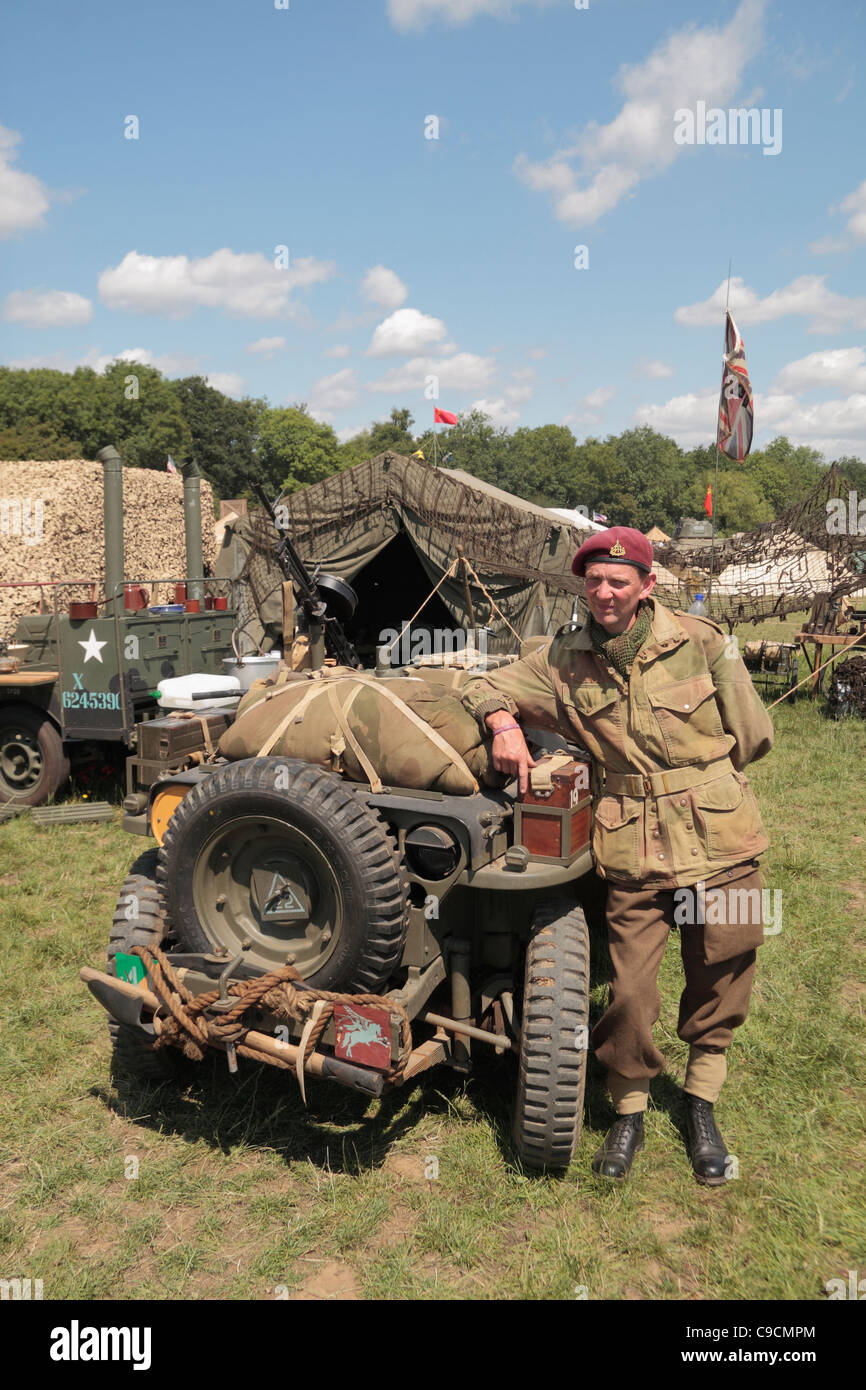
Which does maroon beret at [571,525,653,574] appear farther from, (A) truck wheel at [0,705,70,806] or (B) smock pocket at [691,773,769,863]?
(A) truck wheel at [0,705,70,806]

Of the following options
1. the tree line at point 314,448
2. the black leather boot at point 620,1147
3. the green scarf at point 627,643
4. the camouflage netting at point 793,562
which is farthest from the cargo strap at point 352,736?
the tree line at point 314,448

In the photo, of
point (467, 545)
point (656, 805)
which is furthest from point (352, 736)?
point (467, 545)

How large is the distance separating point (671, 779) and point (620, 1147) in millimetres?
1302

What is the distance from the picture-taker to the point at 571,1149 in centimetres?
305

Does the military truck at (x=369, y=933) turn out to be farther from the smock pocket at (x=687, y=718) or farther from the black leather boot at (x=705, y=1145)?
the black leather boot at (x=705, y=1145)

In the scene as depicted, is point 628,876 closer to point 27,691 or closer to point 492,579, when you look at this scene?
point 27,691

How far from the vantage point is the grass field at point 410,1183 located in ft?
8.97

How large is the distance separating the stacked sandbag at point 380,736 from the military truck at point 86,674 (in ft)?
13.6

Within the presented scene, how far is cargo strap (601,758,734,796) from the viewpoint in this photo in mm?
3113

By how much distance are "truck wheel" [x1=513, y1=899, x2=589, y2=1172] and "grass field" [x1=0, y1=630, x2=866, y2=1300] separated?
0.19 metres

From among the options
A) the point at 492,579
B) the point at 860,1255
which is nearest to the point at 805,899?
the point at 860,1255

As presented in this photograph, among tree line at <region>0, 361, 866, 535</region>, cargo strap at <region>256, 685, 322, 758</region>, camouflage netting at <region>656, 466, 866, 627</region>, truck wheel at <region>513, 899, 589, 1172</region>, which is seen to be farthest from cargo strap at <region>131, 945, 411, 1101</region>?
tree line at <region>0, 361, 866, 535</region>

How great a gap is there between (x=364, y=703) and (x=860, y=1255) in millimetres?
2370

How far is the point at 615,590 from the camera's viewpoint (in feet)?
10.2
